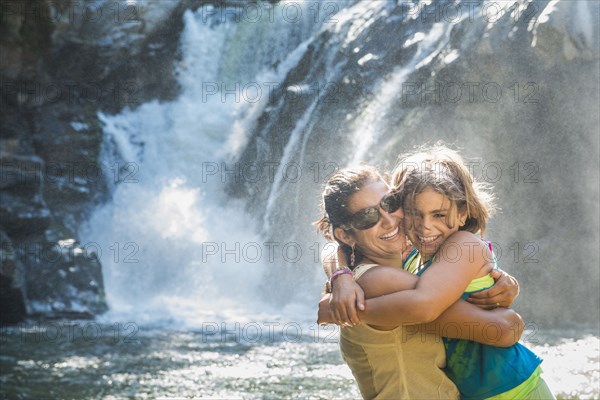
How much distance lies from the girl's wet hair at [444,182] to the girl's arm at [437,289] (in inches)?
6.5

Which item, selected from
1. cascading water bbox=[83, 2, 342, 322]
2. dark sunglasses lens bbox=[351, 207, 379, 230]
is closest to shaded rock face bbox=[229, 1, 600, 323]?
cascading water bbox=[83, 2, 342, 322]

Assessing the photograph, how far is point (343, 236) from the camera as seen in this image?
9.62ft

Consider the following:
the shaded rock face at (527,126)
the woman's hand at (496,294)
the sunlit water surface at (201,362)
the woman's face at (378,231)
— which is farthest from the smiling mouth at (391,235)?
the shaded rock face at (527,126)

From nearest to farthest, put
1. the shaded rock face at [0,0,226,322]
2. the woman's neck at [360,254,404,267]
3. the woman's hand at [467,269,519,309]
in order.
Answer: the woman's hand at [467,269,519,309]
the woman's neck at [360,254,404,267]
the shaded rock face at [0,0,226,322]

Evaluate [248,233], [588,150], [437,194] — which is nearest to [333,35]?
[248,233]

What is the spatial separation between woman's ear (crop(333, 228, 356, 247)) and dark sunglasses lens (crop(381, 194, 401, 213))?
176 millimetres

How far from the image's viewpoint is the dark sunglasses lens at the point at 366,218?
283 cm

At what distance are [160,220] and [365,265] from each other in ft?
46.2

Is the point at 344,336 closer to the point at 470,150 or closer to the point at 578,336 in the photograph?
the point at 578,336

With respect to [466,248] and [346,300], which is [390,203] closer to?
[466,248]

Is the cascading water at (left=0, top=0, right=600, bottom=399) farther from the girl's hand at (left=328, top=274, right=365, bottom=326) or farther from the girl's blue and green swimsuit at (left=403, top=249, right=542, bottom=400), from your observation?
the girl's hand at (left=328, top=274, right=365, bottom=326)

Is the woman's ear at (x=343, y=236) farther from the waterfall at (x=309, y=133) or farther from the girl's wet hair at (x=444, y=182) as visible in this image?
the waterfall at (x=309, y=133)

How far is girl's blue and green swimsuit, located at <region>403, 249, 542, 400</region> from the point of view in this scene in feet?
9.10

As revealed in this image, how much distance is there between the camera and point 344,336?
2859 millimetres
